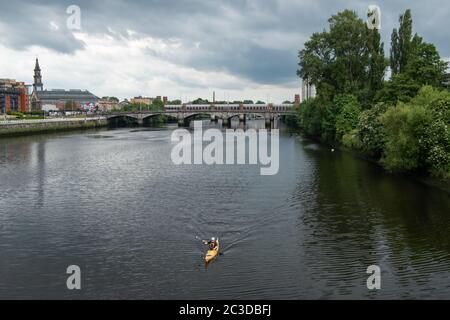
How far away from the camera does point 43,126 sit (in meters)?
128

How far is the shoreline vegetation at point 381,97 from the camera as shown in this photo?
152ft

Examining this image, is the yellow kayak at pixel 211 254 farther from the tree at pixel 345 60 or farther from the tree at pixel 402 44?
the tree at pixel 345 60

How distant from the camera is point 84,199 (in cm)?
4106

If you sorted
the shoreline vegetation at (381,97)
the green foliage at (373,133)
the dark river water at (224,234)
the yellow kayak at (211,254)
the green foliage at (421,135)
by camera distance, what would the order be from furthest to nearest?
the green foliage at (373,133), the shoreline vegetation at (381,97), the green foliage at (421,135), the yellow kayak at (211,254), the dark river water at (224,234)

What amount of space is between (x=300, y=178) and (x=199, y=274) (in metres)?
29.2

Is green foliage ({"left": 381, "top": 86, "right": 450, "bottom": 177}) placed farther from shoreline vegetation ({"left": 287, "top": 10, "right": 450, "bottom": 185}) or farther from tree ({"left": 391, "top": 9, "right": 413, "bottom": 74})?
tree ({"left": 391, "top": 9, "right": 413, "bottom": 74})

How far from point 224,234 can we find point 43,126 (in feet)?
355

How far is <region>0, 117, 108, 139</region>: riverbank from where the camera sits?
109 m

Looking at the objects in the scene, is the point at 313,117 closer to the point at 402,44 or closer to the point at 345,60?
the point at 345,60

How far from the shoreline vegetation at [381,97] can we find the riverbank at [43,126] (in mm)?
62712

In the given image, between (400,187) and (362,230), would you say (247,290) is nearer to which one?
(362,230)

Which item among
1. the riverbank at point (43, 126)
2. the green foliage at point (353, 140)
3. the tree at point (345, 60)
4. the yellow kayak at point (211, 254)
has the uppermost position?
the tree at point (345, 60)

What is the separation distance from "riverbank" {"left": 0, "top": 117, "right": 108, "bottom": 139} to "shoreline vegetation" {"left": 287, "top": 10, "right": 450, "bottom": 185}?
62712 millimetres

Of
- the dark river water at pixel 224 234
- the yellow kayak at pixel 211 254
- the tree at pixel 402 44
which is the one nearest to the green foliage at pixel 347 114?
the tree at pixel 402 44
